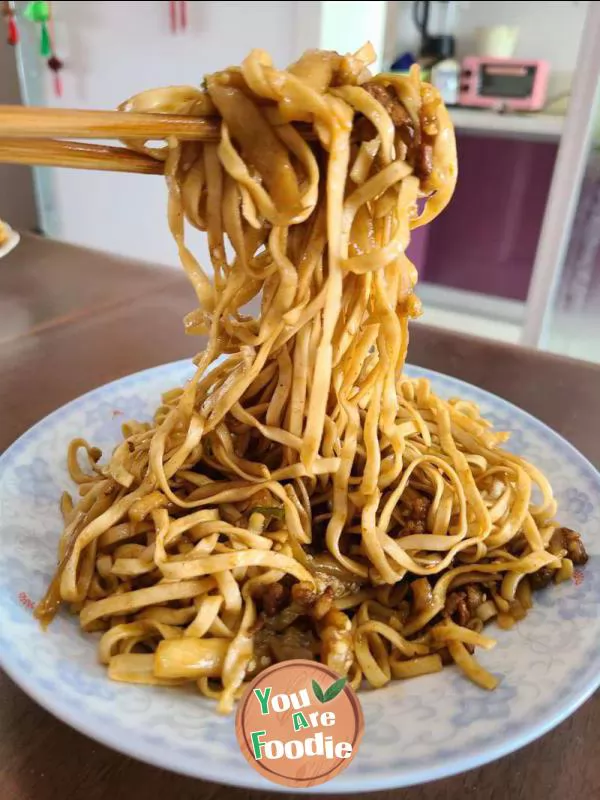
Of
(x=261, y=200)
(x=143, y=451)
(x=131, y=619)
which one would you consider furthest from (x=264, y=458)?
(x=261, y=200)

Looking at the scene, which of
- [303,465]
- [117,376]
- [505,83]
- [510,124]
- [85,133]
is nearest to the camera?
[85,133]

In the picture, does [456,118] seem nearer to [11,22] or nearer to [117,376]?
[11,22]

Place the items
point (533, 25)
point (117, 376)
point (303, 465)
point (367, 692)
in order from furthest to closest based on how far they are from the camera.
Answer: point (533, 25) < point (117, 376) < point (303, 465) < point (367, 692)

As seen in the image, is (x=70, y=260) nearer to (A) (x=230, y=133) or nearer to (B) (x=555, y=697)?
(A) (x=230, y=133)

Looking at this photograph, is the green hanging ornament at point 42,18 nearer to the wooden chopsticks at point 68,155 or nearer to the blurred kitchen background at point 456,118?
the blurred kitchen background at point 456,118

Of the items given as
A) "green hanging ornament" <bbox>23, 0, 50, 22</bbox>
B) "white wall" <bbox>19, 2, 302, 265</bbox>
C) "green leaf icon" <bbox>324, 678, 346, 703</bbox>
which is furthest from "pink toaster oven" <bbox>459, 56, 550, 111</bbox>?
"green leaf icon" <bbox>324, 678, 346, 703</bbox>

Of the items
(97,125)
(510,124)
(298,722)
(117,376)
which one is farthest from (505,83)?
(298,722)

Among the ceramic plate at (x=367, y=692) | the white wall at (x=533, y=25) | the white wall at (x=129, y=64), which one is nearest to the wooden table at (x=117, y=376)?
the ceramic plate at (x=367, y=692)
